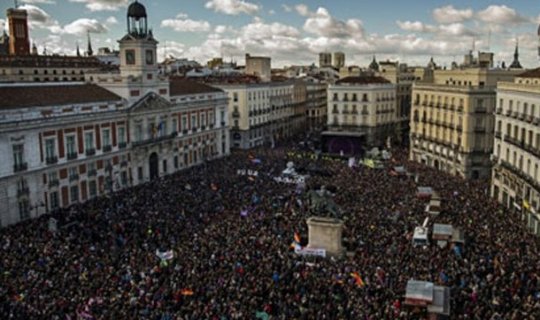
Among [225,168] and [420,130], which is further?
[420,130]

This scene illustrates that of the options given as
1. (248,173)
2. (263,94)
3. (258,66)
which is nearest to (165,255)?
(248,173)

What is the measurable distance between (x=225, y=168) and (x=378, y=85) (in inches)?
1361

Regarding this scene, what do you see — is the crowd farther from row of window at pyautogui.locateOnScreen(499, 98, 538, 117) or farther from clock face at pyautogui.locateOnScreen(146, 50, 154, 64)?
clock face at pyautogui.locateOnScreen(146, 50, 154, 64)

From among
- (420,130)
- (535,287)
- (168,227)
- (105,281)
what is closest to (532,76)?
(420,130)

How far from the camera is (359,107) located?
276ft

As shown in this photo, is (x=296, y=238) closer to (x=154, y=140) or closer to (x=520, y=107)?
(x=520, y=107)

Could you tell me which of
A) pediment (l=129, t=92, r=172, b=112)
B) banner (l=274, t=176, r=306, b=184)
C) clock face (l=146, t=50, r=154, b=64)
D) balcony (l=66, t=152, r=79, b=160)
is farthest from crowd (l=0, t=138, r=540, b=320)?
clock face (l=146, t=50, r=154, b=64)

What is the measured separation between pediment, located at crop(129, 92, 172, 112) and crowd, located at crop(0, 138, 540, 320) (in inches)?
508

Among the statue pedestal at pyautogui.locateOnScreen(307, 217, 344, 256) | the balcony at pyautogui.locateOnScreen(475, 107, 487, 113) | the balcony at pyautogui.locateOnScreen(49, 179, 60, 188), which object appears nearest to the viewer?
the statue pedestal at pyautogui.locateOnScreen(307, 217, 344, 256)

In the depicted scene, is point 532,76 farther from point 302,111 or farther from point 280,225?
point 302,111

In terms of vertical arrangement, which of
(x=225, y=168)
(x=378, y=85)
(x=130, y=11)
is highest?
(x=130, y=11)

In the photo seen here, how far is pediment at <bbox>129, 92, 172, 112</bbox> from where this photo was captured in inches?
2210

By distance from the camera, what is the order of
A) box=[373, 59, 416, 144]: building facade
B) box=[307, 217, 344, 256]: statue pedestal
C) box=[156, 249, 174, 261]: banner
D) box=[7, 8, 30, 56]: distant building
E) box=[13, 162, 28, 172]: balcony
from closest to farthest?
box=[156, 249, 174, 261]: banner
box=[307, 217, 344, 256]: statue pedestal
box=[13, 162, 28, 172]: balcony
box=[7, 8, 30, 56]: distant building
box=[373, 59, 416, 144]: building facade

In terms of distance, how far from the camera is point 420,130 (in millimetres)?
70688
